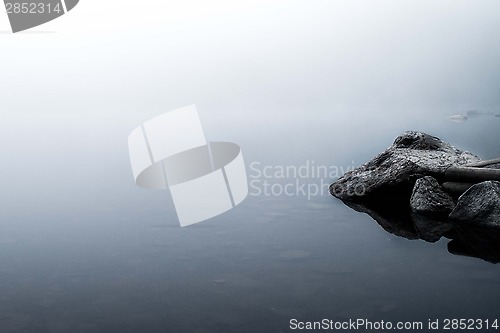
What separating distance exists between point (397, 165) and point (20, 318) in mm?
8749

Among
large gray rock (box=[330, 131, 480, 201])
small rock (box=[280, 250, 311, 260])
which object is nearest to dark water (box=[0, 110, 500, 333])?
small rock (box=[280, 250, 311, 260])

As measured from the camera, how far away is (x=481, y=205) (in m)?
10.7

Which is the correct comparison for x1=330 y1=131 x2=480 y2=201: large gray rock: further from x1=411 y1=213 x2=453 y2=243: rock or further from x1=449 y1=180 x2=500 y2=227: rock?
x1=449 y1=180 x2=500 y2=227: rock

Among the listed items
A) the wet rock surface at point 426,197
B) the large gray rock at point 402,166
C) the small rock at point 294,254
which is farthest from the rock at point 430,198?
the small rock at point 294,254

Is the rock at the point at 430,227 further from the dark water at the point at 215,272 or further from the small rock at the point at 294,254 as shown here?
the small rock at the point at 294,254

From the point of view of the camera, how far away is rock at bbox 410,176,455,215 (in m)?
11.9

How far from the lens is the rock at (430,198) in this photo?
1194cm

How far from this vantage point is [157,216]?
1284 centimetres

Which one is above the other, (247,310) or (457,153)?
(247,310)

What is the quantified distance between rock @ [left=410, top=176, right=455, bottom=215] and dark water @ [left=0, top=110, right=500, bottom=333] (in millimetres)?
1103

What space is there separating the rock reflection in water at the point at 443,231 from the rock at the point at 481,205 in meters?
0.14

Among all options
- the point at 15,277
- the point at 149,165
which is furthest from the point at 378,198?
the point at 149,165

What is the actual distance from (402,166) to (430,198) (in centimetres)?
123

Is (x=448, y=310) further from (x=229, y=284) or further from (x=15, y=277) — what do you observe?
(x=15, y=277)
